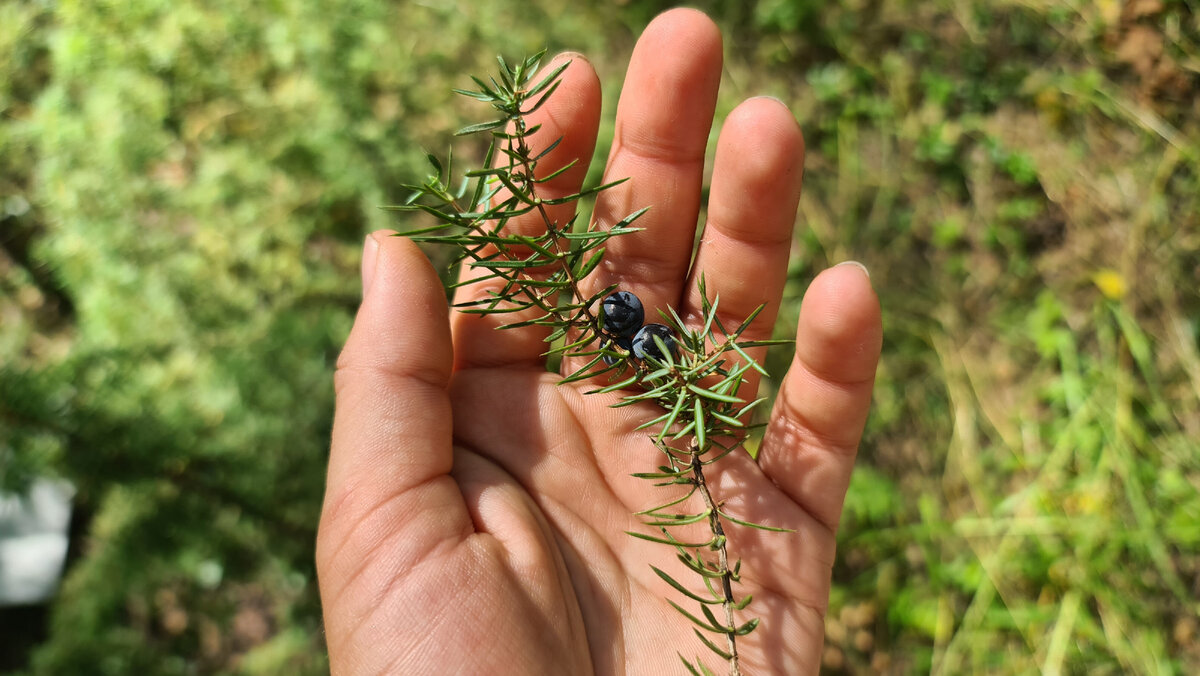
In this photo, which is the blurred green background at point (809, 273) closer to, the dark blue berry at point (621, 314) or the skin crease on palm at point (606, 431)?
the skin crease on palm at point (606, 431)

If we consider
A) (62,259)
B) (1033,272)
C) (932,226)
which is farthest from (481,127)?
(1033,272)

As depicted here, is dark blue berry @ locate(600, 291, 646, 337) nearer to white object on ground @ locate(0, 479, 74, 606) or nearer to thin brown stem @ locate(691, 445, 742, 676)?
thin brown stem @ locate(691, 445, 742, 676)

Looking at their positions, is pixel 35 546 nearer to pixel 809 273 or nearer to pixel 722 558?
pixel 722 558

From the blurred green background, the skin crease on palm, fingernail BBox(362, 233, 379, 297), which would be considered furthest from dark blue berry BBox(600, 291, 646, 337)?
the blurred green background

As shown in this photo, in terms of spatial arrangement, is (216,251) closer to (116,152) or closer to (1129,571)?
(116,152)

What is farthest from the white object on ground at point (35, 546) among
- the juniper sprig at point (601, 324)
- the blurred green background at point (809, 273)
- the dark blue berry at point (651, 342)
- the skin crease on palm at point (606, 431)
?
the dark blue berry at point (651, 342)

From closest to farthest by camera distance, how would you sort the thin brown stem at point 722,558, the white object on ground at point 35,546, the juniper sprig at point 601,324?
the juniper sprig at point 601,324 → the thin brown stem at point 722,558 → the white object on ground at point 35,546
